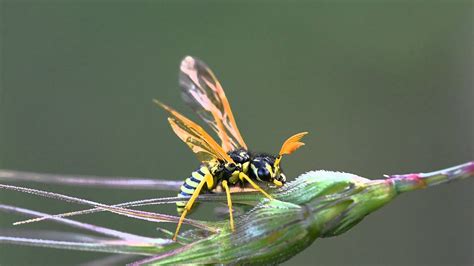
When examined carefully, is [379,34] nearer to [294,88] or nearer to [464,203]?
[294,88]

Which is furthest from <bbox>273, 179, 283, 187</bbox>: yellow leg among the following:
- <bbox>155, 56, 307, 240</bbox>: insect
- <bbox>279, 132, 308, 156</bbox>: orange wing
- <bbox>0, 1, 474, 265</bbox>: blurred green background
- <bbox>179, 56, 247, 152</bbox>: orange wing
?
<bbox>0, 1, 474, 265</bbox>: blurred green background

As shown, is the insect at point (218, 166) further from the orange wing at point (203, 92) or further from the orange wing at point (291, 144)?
the orange wing at point (203, 92)

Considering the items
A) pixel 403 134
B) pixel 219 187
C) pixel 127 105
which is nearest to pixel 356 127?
pixel 403 134

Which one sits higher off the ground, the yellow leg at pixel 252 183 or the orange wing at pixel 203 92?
the orange wing at pixel 203 92

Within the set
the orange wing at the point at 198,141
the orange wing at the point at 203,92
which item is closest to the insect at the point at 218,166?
the orange wing at the point at 198,141

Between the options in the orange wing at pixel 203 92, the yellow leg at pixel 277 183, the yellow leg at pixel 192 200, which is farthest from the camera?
the orange wing at pixel 203 92
